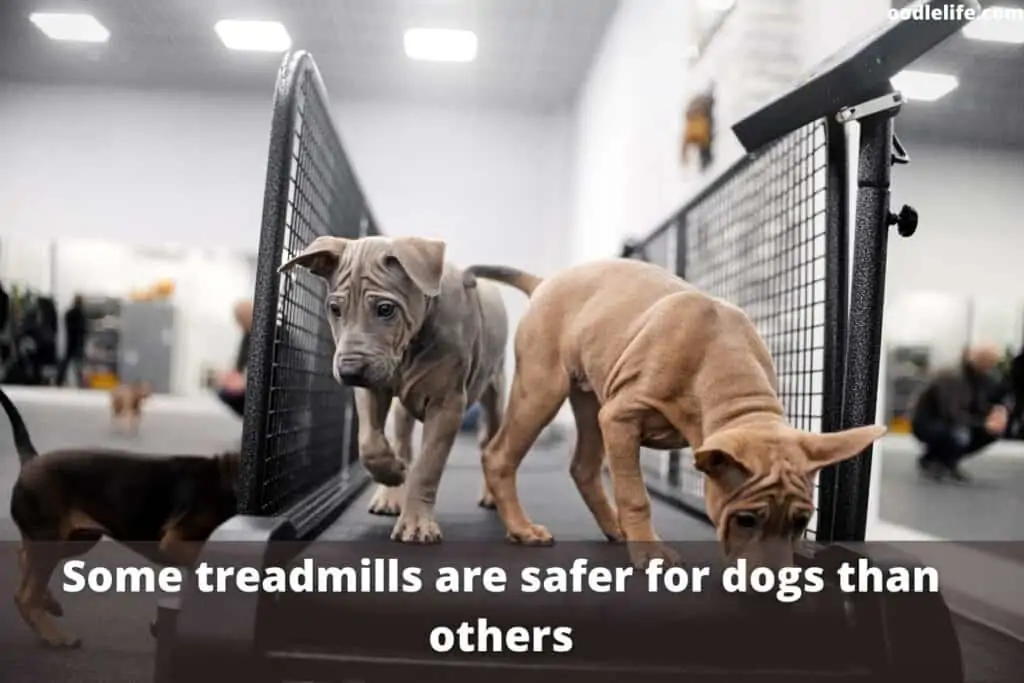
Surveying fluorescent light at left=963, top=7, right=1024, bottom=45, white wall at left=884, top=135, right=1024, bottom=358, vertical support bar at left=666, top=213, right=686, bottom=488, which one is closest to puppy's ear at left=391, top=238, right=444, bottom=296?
white wall at left=884, top=135, right=1024, bottom=358

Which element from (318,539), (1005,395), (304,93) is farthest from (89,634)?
(1005,395)

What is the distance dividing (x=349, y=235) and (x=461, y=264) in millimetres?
336

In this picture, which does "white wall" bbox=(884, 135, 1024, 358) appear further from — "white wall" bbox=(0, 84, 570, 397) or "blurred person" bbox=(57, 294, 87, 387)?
"blurred person" bbox=(57, 294, 87, 387)

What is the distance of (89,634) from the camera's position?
0.70 metres

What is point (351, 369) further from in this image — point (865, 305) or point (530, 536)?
point (865, 305)

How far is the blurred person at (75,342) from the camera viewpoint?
83cm

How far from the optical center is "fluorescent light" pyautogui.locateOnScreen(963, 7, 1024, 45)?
78cm

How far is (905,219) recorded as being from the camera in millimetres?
761

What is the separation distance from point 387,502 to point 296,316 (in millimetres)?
261

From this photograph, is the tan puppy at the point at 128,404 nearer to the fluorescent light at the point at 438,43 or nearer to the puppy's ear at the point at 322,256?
the puppy's ear at the point at 322,256

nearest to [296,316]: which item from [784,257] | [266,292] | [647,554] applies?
[266,292]

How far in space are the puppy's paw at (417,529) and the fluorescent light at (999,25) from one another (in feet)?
2.32

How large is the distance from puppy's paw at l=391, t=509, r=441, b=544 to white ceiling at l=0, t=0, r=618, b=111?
1.48ft

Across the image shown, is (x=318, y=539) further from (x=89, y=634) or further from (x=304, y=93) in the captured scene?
(x=304, y=93)
